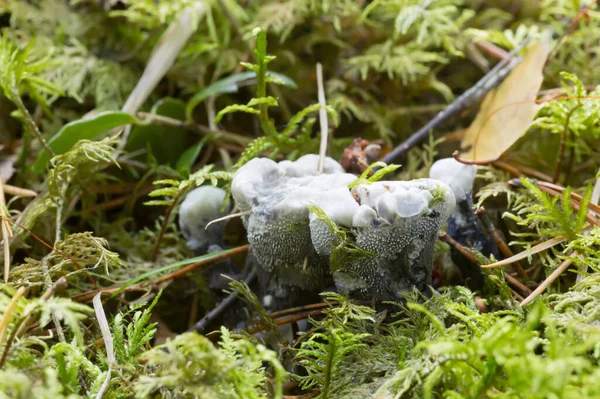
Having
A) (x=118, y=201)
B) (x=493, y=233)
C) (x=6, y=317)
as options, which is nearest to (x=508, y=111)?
(x=493, y=233)

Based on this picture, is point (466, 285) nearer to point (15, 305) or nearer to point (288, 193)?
point (288, 193)

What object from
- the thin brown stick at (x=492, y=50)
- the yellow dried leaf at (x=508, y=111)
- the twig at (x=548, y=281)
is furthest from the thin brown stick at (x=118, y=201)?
the thin brown stick at (x=492, y=50)

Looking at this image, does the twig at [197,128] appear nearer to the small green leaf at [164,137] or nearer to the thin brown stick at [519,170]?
the small green leaf at [164,137]

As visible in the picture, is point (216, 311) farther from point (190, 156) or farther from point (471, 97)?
point (471, 97)

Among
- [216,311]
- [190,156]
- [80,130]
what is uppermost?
[80,130]

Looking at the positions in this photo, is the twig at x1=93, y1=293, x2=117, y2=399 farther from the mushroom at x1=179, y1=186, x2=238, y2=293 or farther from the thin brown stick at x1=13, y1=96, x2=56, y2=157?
the thin brown stick at x1=13, y1=96, x2=56, y2=157

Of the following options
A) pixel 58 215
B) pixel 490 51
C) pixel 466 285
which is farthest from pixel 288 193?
pixel 490 51
